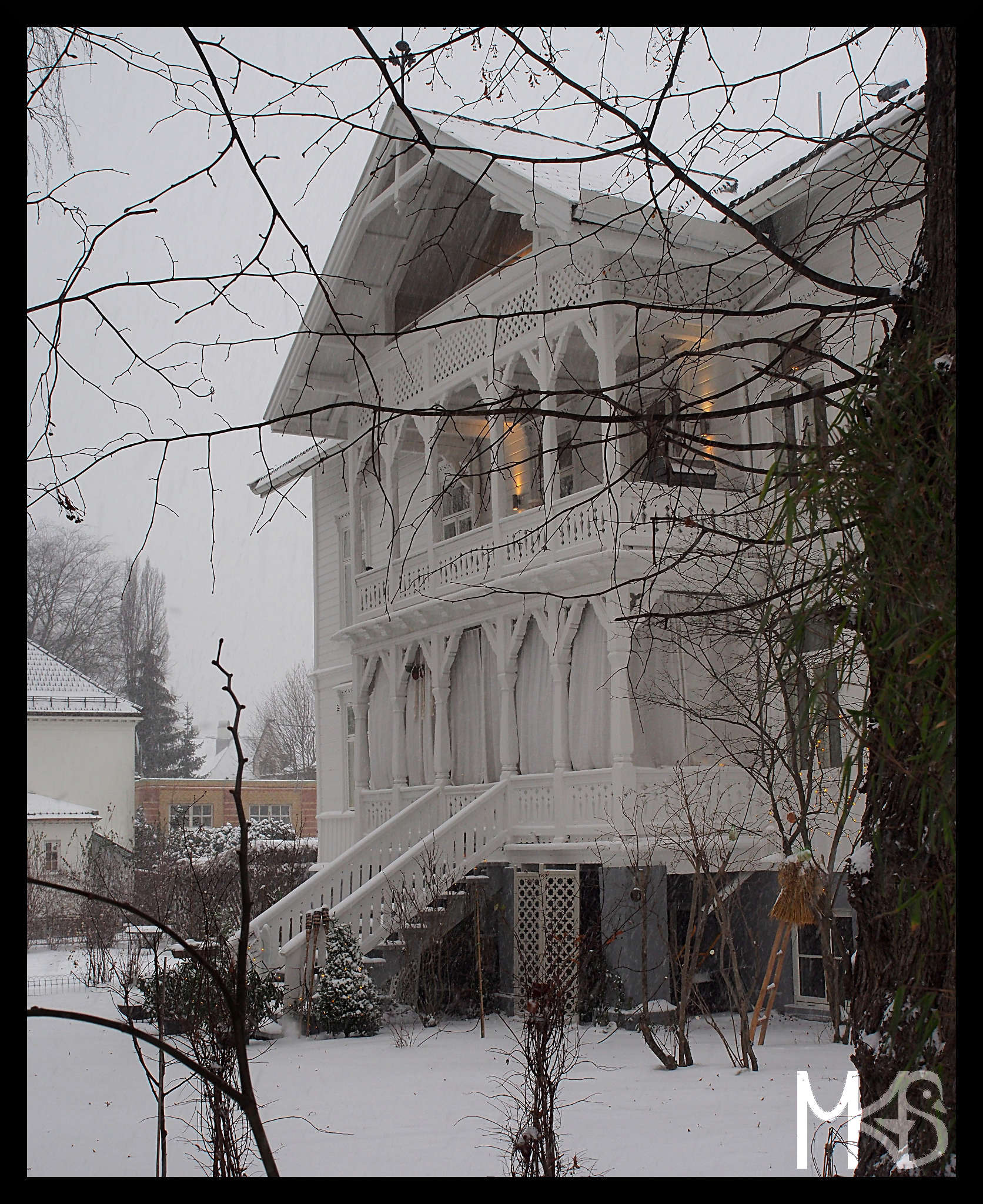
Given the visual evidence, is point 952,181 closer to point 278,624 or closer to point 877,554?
point 877,554

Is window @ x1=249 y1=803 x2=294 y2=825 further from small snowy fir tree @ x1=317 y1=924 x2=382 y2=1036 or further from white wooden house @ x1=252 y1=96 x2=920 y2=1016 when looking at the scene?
small snowy fir tree @ x1=317 y1=924 x2=382 y2=1036

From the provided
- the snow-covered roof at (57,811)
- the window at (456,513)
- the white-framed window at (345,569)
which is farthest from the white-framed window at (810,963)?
the snow-covered roof at (57,811)

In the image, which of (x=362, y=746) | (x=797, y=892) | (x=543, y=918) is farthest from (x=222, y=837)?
(x=797, y=892)

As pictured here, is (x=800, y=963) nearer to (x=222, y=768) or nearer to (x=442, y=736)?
(x=442, y=736)

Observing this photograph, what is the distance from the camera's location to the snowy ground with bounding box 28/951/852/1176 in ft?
18.1

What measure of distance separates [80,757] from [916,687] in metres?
15.6

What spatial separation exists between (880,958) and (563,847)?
28.8 ft

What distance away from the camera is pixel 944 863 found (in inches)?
73.1

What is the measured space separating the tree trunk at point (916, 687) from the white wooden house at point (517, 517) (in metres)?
6.13

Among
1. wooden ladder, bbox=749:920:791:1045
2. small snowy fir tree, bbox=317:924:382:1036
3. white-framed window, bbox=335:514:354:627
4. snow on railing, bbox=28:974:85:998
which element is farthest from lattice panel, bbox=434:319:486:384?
snow on railing, bbox=28:974:85:998

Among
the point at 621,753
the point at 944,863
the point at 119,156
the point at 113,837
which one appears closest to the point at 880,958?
the point at 944,863

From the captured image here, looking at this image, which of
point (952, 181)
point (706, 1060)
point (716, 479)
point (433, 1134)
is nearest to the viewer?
point (952, 181)

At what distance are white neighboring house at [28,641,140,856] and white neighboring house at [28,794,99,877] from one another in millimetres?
18
